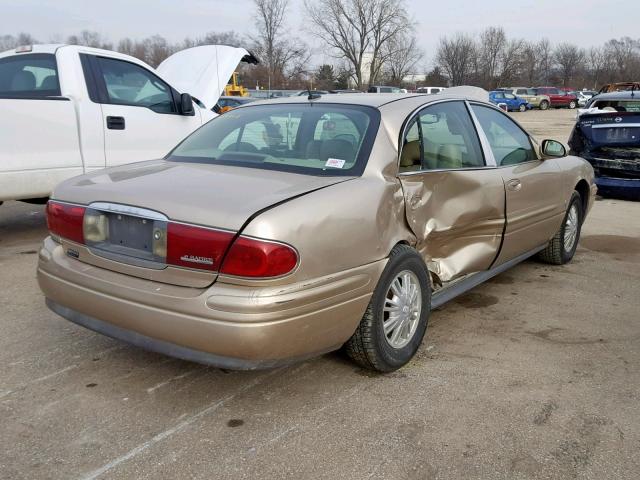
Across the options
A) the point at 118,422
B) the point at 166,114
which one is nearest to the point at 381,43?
the point at 166,114

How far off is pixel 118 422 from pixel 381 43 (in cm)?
7101

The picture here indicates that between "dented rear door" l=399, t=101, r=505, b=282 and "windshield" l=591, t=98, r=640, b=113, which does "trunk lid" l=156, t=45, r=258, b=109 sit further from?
"windshield" l=591, t=98, r=640, b=113

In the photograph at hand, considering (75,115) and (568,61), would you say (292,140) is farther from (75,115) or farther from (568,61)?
(568,61)

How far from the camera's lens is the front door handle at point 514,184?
4253mm

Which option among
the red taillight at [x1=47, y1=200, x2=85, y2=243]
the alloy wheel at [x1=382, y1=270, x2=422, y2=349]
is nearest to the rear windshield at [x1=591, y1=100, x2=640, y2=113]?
the alloy wheel at [x1=382, y1=270, x2=422, y2=349]

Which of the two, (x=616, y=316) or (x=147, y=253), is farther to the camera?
(x=616, y=316)

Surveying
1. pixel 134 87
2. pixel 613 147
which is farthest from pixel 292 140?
pixel 613 147

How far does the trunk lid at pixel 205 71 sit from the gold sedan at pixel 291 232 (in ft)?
12.0

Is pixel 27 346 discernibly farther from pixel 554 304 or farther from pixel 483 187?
pixel 554 304

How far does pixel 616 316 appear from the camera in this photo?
167 inches

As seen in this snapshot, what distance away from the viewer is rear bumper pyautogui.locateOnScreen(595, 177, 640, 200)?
343 inches

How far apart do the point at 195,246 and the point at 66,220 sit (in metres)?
0.90

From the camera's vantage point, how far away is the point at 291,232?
2578 millimetres

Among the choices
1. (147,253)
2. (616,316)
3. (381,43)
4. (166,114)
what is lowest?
(616,316)
